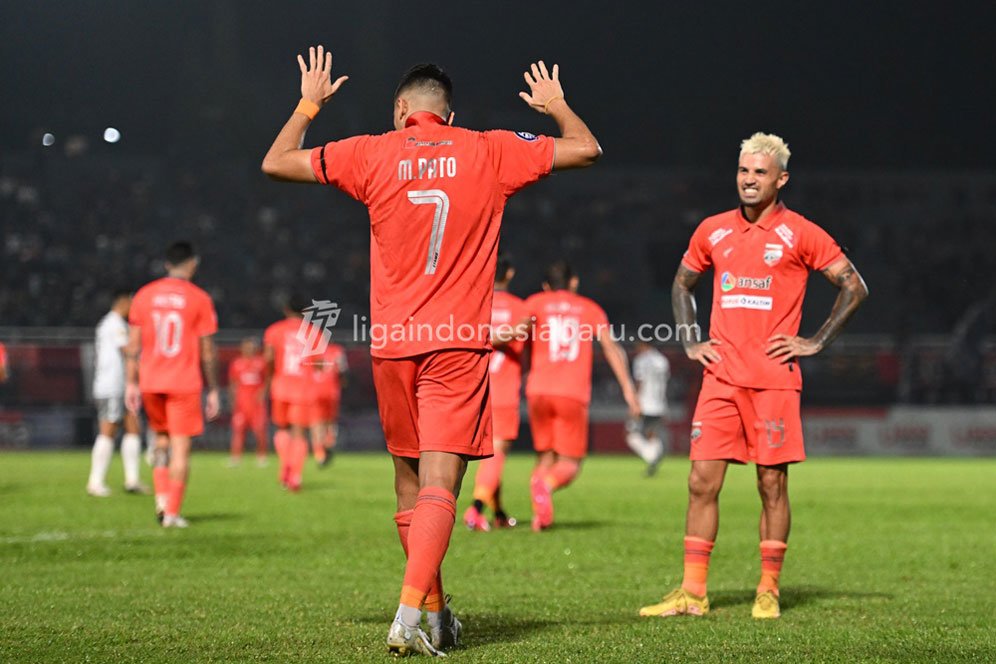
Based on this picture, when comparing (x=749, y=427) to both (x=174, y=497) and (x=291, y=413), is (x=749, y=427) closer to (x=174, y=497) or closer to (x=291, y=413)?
(x=174, y=497)

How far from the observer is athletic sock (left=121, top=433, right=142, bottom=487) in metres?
17.0

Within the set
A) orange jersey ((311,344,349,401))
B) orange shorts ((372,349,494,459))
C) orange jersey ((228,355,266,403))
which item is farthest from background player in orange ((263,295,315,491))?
orange shorts ((372,349,494,459))

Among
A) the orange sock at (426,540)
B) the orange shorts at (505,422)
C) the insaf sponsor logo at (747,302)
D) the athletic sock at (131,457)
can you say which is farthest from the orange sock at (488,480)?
the athletic sock at (131,457)

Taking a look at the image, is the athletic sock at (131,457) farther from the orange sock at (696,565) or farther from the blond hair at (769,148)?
the blond hair at (769,148)

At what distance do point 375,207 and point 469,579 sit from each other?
11.2ft

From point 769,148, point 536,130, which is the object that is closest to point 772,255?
point 769,148

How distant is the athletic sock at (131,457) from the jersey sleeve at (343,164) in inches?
473

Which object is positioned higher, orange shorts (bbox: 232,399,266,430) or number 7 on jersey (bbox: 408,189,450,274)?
number 7 on jersey (bbox: 408,189,450,274)

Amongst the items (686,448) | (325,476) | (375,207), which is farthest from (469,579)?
(686,448)

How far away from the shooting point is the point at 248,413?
28.8 metres

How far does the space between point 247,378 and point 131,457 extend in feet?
37.0

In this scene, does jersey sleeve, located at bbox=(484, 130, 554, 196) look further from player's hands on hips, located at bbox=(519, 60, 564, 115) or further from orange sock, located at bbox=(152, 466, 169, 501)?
orange sock, located at bbox=(152, 466, 169, 501)

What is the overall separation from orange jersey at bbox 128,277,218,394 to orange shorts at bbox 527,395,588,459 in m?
3.15

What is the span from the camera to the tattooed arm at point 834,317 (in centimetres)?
716
